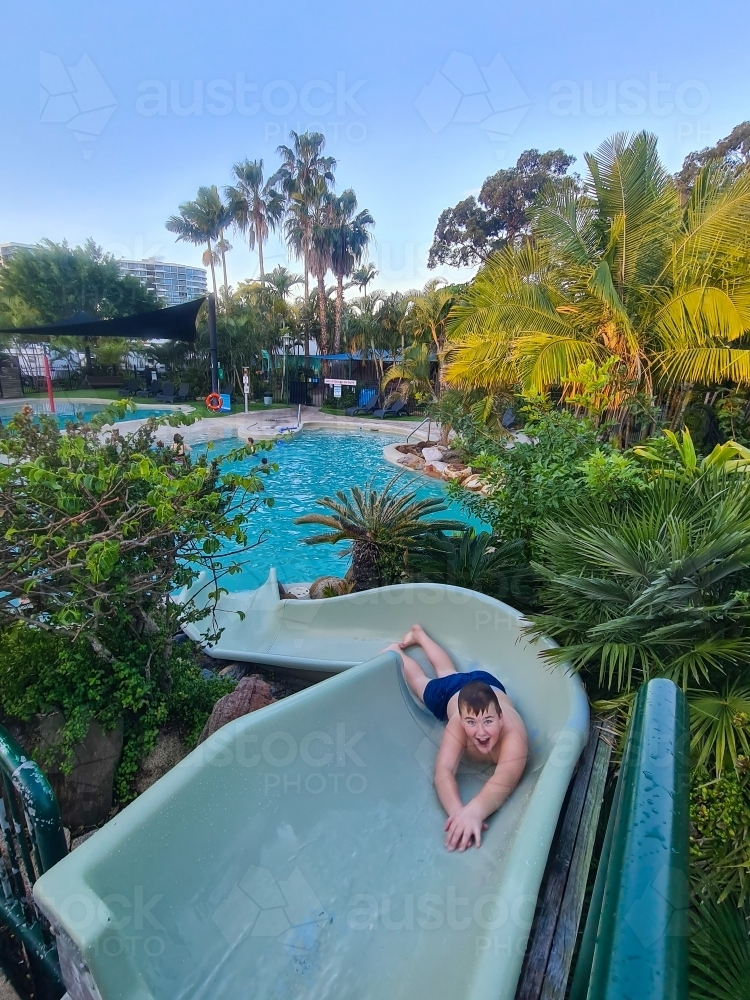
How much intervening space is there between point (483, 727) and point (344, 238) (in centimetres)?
2821

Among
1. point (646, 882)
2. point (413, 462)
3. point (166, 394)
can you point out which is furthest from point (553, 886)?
point (166, 394)

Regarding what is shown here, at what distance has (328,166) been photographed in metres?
25.5

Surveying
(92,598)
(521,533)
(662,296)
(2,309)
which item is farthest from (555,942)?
(2,309)

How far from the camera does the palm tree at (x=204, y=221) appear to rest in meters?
25.9

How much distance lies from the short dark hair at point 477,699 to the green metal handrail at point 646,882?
5.83 ft

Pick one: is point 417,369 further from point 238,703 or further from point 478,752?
point 478,752

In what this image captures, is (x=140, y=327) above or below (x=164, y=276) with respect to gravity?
below

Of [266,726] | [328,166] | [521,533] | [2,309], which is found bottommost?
[266,726]

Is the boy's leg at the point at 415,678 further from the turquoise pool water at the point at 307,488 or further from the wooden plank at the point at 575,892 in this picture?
the turquoise pool water at the point at 307,488

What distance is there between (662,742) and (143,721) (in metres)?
3.11

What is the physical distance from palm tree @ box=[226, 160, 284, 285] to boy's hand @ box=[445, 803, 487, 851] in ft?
95.7

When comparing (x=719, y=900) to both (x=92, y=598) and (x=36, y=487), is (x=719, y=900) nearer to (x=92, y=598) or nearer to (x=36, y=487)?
(x=92, y=598)

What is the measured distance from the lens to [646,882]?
0.44 metres

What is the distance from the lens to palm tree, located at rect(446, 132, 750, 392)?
5.66 metres
